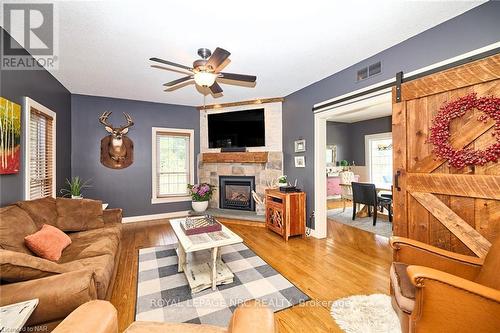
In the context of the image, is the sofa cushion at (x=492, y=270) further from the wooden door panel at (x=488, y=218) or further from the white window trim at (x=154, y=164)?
the white window trim at (x=154, y=164)

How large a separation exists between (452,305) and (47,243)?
3115 millimetres

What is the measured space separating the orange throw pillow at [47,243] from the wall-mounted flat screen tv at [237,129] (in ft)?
11.1

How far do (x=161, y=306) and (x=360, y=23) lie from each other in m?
3.35

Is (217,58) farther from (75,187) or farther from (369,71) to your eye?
(75,187)

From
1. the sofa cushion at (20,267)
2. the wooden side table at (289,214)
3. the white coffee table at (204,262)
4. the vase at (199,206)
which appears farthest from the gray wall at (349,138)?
the sofa cushion at (20,267)

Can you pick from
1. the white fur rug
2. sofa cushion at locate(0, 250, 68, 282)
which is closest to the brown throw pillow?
sofa cushion at locate(0, 250, 68, 282)

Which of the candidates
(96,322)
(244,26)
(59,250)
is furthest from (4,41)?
(96,322)

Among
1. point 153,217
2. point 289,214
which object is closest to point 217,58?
point 289,214

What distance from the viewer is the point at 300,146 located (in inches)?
160

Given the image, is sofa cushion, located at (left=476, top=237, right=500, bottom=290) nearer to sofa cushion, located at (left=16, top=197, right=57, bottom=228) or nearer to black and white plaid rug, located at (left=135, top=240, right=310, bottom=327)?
black and white plaid rug, located at (left=135, top=240, right=310, bottom=327)

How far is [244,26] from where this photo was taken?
219 cm

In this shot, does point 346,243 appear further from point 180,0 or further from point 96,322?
point 180,0

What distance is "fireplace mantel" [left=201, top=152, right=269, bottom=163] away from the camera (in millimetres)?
4625

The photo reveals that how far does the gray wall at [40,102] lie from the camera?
2234mm
